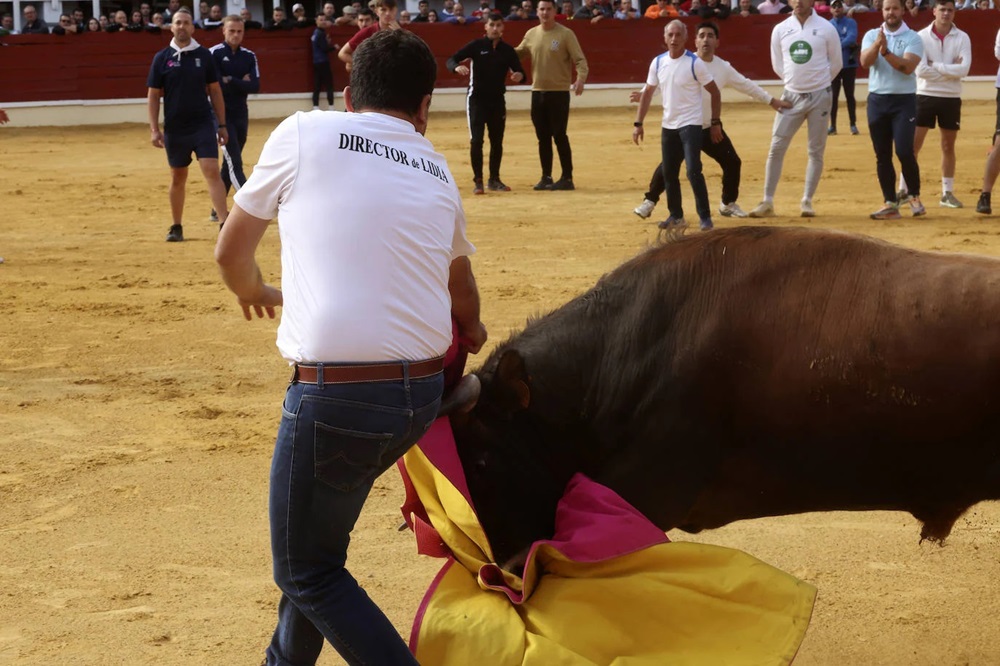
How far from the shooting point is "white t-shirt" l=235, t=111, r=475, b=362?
234 cm

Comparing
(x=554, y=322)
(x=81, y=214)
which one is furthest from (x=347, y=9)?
(x=554, y=322)

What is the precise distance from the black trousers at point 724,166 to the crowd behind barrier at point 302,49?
38.7ft

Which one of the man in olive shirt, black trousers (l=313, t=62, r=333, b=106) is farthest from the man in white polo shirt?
black trousers (l=313, t=62, r=333, b=106)

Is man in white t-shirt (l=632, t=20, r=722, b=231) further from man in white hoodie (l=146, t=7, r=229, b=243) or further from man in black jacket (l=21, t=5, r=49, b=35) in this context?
man in black jacket (l=21, t=5, r=49, b=35)

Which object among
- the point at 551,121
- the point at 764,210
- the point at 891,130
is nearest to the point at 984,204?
the point at 891,130

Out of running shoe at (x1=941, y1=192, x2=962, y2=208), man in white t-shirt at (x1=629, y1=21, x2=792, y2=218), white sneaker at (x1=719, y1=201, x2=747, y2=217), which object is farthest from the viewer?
running shoe at (x1=941, y1=192, x2=962, y2=208)

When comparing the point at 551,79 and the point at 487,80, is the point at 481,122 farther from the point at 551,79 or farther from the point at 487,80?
the point at 551,79

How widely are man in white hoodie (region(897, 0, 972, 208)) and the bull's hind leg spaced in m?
7.74

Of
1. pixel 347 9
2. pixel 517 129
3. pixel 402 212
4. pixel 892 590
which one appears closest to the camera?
pixel 402 212

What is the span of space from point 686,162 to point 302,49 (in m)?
13.6

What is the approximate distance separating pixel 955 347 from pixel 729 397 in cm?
52

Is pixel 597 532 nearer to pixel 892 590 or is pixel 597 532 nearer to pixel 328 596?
pixel 328 596

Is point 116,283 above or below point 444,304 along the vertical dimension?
below

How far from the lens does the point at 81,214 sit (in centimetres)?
1177
